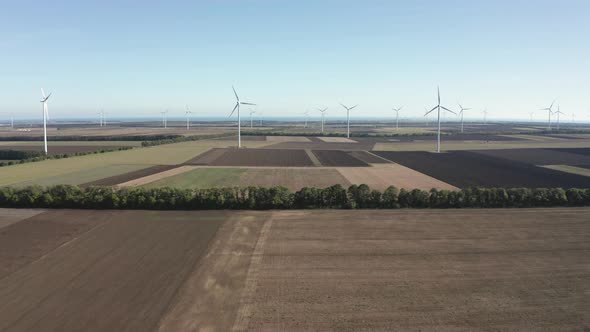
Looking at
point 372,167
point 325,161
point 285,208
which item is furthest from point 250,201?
point 325,161

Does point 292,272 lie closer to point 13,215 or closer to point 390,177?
point 13,215

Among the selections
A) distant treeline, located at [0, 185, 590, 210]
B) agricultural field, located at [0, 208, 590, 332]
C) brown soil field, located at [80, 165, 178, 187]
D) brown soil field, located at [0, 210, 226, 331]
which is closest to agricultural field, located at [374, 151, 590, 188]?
distant treeline, located at [0, 185, 590, 210]

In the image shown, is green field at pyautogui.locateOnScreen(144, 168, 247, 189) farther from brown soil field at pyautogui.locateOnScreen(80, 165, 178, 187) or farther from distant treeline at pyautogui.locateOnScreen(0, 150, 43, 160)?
distant treeline at pyautogui.locateOnScreen(0, 150, 43, 160)

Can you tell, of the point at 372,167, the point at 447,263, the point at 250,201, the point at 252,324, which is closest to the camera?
the point at 252,324

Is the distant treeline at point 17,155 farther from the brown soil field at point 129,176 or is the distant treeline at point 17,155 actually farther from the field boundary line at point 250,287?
the field boundary line at point 250,287

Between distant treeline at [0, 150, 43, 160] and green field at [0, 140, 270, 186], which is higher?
distant treeline at [0, 150, 43, 160]

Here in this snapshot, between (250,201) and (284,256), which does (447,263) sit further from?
(250,201)
